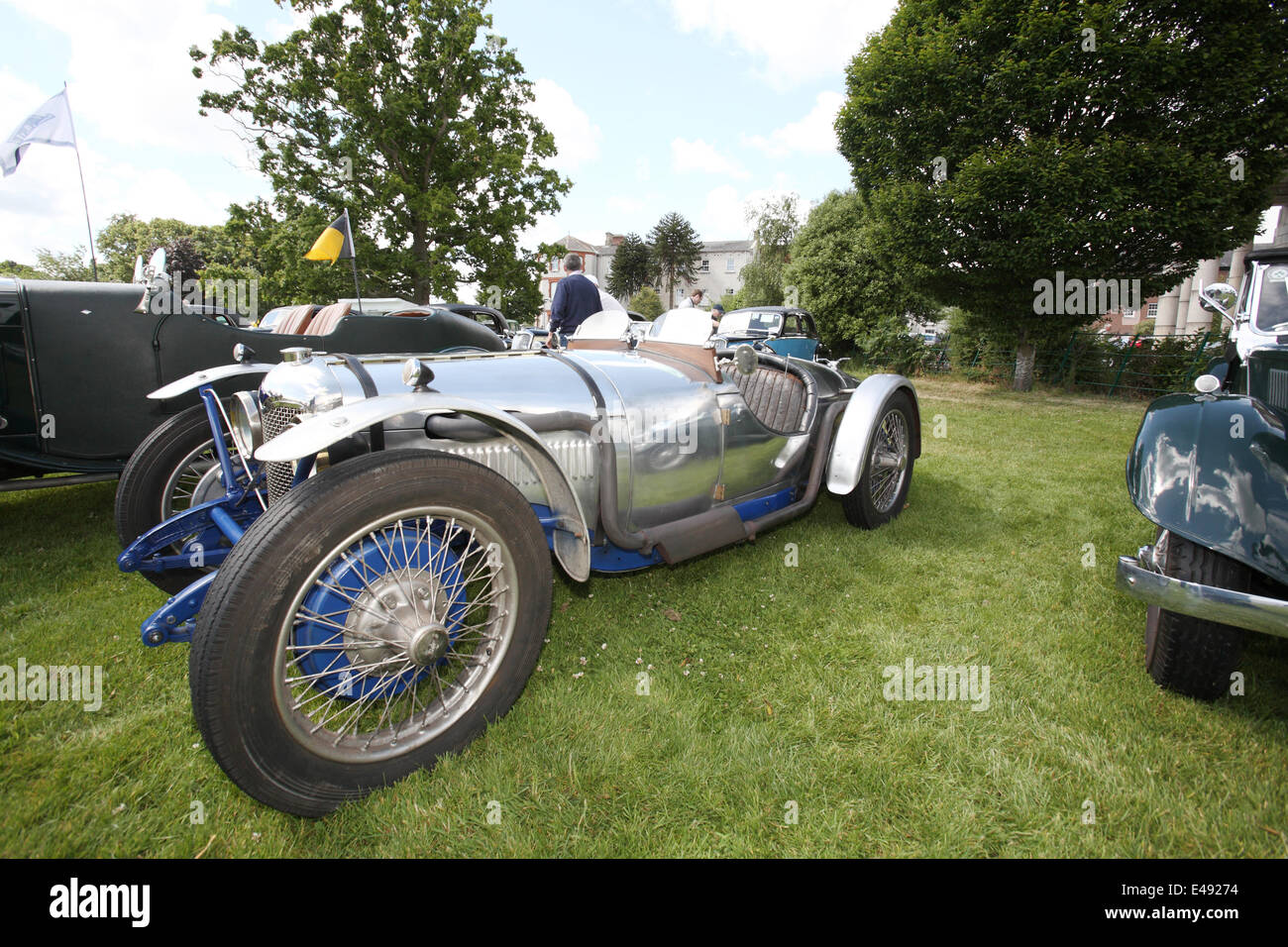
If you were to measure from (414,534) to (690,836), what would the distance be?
1.37m

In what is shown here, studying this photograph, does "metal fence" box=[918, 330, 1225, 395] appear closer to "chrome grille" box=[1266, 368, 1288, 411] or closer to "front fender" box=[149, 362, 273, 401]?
"chrome grille" box=[1266, 368, 1288, 411]

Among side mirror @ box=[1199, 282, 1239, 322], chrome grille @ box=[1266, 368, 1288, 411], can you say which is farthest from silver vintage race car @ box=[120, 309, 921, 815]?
side mirror @ box=[1199, 282, 1239, 322]

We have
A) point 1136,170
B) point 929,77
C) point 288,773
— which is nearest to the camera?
point 288,773

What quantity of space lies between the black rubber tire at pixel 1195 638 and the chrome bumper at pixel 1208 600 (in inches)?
7.4

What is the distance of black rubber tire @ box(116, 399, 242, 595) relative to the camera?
3.17 meters

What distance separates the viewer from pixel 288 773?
67.2 inches

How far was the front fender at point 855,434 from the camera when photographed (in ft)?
13.1

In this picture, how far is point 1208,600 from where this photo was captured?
1925 mm

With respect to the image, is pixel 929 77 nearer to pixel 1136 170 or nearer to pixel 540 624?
pixel 1136 170

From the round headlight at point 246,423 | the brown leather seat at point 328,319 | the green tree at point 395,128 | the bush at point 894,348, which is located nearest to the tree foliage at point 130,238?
the green tree at point 395,128

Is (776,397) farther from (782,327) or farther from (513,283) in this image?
(513,283)

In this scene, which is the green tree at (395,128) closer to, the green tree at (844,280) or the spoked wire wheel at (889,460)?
the green tree at (844,280)
